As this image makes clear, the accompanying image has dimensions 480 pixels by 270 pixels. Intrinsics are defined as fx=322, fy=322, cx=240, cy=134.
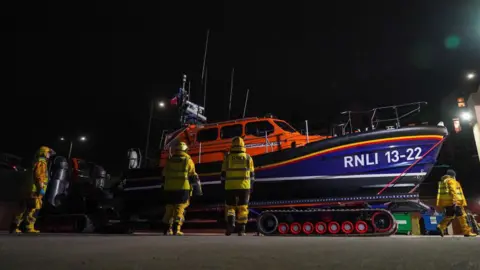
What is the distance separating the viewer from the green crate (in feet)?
32.9

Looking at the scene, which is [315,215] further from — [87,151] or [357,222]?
[87,151]

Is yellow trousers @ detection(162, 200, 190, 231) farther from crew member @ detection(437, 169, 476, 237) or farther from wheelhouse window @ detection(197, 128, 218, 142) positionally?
crew member @ detection(437, 169, 476, 237)

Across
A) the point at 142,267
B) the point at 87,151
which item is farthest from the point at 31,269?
the point at 87,151

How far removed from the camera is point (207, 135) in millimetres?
7969

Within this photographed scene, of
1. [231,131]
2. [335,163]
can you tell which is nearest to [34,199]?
[231,131]

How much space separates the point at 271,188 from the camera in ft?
22.4

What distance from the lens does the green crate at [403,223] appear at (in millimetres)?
10031

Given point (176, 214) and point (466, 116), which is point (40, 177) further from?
point (466, 116)

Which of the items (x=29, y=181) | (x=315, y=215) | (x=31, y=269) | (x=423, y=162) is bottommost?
(x=31, y=269)

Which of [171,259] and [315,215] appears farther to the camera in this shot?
[315,215]

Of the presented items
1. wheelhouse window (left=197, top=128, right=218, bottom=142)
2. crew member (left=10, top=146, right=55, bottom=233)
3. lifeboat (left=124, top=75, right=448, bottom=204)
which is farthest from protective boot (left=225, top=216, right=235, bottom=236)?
crew member (left=10, top=146, right=55, bottom=233)

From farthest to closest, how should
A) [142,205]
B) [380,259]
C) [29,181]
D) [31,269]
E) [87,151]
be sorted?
[87,151] < [142,205] < [29,181] < [380,259] < [31,269]

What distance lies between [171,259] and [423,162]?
563 cm

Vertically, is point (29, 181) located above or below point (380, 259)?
above
